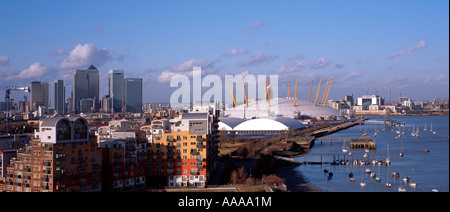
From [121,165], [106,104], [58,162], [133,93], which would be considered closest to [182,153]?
[121,165]

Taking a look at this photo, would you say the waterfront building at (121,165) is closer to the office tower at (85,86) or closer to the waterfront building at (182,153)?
A: the waterfront building at (182,153)

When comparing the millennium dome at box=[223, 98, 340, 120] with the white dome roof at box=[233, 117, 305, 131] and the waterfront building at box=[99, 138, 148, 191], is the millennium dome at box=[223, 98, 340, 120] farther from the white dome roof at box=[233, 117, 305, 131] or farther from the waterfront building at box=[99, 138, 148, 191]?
the waterfront building at box=[99, 138, 148, 191]

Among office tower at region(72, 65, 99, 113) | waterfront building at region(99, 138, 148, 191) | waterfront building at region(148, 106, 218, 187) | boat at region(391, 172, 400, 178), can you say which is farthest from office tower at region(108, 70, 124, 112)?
waterfront building at region(99, 138, 148, 191)

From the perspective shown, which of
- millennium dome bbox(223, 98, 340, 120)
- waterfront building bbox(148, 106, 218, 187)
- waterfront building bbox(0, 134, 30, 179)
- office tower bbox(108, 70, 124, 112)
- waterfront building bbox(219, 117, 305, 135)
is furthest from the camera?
office tower bbox(108, 70, 124, 112)

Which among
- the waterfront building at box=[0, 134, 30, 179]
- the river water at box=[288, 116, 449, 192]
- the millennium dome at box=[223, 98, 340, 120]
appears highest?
the millennium dome at box=[223, 98, 340, 120]

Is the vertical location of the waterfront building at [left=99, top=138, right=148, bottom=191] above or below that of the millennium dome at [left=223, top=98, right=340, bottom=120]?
below
